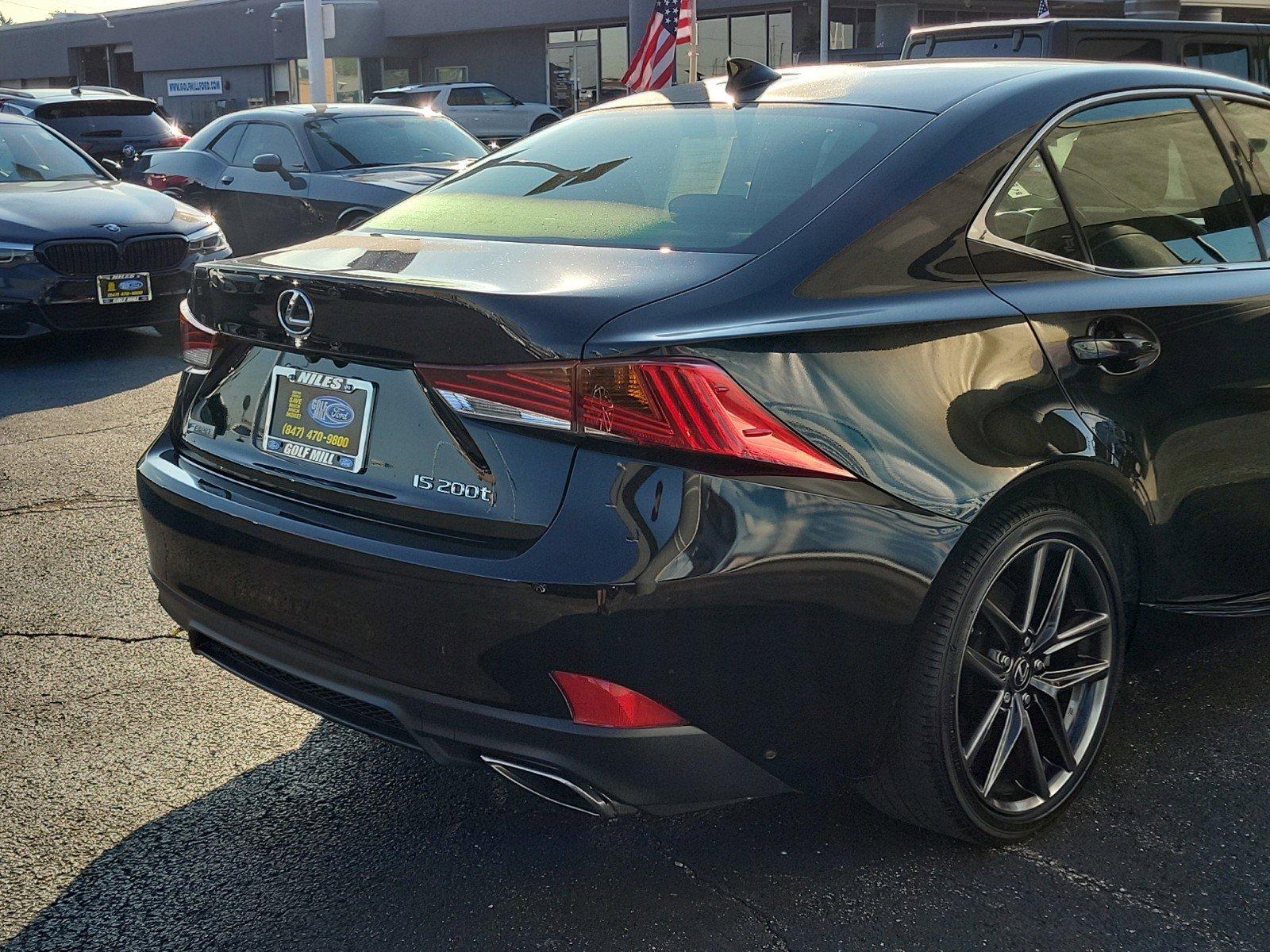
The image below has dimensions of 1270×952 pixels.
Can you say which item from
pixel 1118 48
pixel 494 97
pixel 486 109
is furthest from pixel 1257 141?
pixel 494 97

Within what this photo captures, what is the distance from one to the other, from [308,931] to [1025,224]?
6.67ft

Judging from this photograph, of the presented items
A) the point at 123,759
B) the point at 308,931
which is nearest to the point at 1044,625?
the point at 308,931

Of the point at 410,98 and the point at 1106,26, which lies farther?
the point at 410,98

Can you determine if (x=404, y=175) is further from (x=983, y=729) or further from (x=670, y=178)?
(x=983, y=729)

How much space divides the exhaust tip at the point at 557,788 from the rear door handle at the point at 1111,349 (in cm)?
133

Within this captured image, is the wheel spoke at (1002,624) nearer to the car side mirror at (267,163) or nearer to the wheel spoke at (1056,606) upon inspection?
the wheel spoke at (1056,606)

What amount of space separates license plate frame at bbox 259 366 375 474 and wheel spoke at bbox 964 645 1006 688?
125cm

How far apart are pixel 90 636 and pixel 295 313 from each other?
1837mm

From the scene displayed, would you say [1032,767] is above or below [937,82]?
below

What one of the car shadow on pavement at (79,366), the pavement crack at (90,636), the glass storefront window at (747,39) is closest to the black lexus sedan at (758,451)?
the pavement crack at (90,636)

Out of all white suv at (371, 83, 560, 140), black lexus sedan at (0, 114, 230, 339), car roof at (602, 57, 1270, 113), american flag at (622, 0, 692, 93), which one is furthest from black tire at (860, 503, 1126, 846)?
Result: white suv at (371, 83, 560, 140)

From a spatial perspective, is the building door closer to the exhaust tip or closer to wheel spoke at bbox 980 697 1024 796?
wheel spoke at bbox 980 697 1024 796

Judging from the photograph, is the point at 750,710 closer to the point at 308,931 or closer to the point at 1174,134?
the point at 308,931

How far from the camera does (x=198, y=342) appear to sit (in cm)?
310
